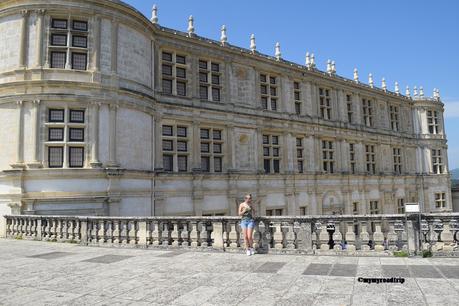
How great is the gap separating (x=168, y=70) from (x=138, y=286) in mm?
15623

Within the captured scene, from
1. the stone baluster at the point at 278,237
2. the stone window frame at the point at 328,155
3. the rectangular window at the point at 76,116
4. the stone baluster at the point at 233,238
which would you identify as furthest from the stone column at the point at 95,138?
the stone window frame at the point at 328,155

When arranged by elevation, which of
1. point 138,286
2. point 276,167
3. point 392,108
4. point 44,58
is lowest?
point 138,286

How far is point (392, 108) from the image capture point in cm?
3631

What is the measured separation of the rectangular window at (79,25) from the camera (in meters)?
16.8

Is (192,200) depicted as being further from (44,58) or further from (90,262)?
(90,262)

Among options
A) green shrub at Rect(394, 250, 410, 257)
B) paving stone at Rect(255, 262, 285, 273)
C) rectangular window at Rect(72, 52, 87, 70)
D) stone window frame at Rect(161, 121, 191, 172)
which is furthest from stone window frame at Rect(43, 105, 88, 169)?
green shrub at Rect(394, 250, 410, 257)

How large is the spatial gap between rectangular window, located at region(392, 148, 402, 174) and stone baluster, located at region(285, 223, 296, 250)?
95.5 ft

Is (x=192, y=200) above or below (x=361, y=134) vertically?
below

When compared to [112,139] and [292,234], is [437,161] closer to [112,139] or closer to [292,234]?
[112,139]

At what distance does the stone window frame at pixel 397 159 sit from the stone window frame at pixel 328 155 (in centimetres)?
929

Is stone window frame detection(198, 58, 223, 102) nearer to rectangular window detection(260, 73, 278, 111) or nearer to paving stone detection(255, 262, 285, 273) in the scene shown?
rectangular window detection(260, 73, 278, 111)

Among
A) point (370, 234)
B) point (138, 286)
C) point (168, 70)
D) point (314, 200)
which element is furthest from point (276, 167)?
point (138, 286)

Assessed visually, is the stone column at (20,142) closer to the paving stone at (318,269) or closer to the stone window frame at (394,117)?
the paving stone at (318,269)

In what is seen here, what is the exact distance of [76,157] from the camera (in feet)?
53.5
